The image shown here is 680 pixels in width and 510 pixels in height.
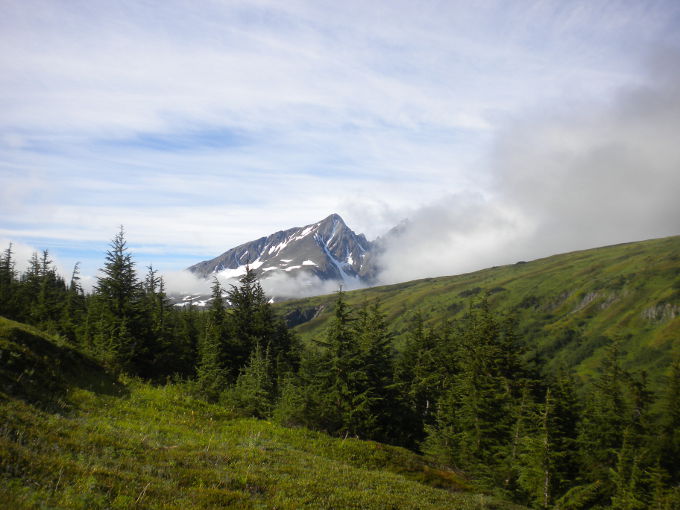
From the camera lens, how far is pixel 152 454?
976 cm

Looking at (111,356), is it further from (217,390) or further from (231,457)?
(231,457)

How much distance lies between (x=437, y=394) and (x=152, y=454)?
3410 cm

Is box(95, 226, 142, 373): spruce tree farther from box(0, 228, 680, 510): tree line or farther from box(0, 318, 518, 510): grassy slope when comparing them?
box(0, 318, 518, 510): grassy slope

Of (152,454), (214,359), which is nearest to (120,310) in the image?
(214,359)

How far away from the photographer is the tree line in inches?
969

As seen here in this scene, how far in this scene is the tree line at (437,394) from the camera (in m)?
24.6

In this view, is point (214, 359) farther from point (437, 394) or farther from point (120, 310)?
point (437, 394)

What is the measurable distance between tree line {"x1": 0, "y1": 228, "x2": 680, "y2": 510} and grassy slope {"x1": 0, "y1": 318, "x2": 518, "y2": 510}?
19.6ft

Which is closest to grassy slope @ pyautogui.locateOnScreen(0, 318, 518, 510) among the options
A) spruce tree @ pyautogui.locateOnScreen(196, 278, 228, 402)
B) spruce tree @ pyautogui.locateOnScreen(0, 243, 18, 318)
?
spruce tree @ pyautogui.locateOnScreen(196, 278, 228, 402)

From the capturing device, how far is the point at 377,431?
28594 mm

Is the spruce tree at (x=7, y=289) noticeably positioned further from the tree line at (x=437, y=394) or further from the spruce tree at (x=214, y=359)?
the spruce tree at (x=214, y=359)

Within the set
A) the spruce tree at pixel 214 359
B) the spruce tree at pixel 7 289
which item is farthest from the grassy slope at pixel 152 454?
the spruce tree at pixel 7 289

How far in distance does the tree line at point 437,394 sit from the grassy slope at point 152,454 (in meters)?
5.96

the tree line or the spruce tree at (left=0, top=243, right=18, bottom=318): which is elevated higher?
the spruce tree at (left=0, top=243, right=18, bottom=318)
